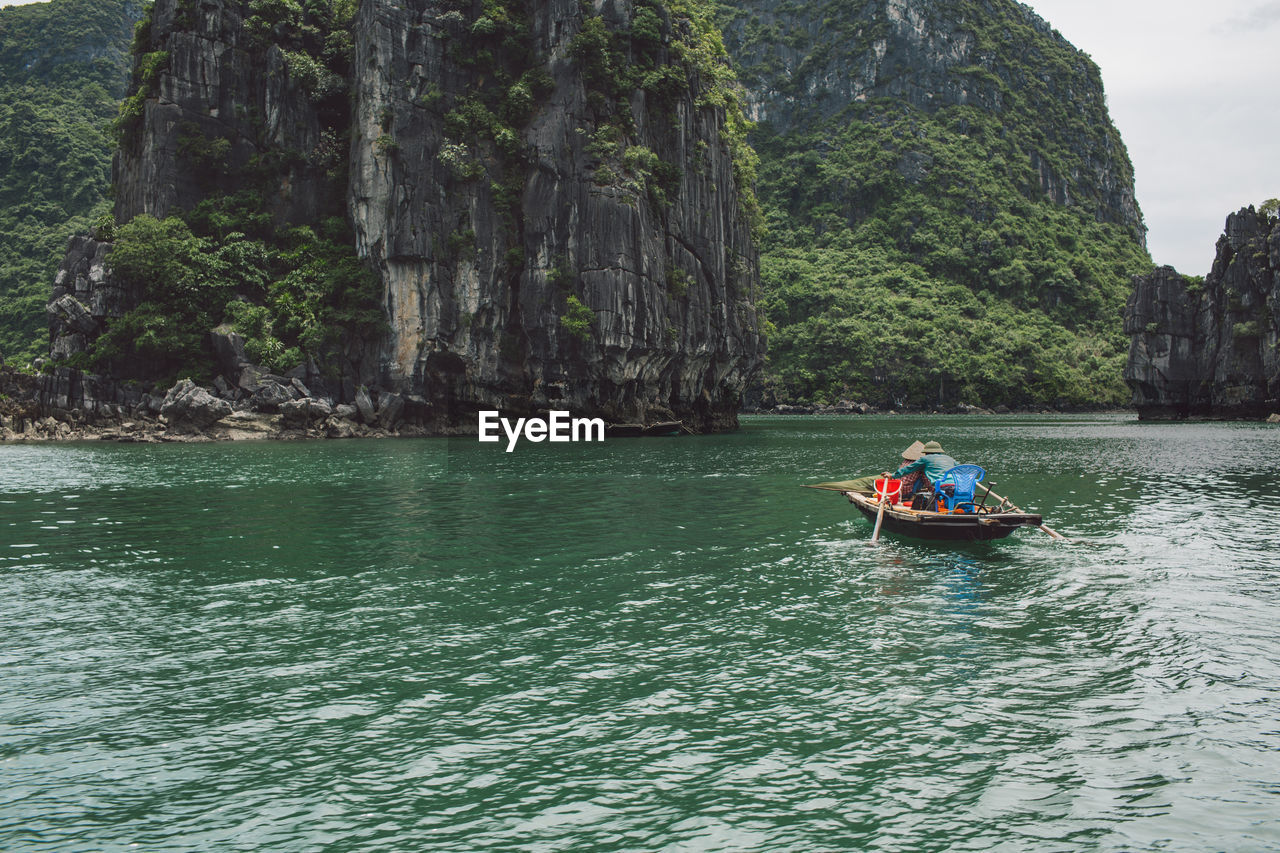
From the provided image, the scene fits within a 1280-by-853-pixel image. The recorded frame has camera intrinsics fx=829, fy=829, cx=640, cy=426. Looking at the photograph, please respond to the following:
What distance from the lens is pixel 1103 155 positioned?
149125mm

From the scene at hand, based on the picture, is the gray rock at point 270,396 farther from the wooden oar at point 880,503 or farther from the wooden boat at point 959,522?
the wooden boat at point 959,522

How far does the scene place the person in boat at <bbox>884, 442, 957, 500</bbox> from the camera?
56.2ft

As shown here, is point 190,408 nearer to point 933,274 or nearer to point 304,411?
point 304,411

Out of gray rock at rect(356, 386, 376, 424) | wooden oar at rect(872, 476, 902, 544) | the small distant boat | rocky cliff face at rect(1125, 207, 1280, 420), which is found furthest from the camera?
rocky cliff face at rect(1125, 207, 1280, 420)

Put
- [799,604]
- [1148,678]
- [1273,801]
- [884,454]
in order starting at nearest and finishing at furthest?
[1273,801], [1148,678], [799,604], [884,454]

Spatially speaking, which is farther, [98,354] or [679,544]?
[98,354]

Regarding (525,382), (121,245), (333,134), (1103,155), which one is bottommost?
(525,382)

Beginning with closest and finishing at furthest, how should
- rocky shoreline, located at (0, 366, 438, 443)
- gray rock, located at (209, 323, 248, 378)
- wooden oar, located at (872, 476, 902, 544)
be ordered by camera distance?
1. wooden oar, located at (872, 476, 902, 544)
2. rocky shoreline, located at (0, 366, 438, 443)
3. gray rock, located at (209, 323, 248, 378)

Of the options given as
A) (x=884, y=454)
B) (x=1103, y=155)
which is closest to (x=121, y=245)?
(x=884, y=454)

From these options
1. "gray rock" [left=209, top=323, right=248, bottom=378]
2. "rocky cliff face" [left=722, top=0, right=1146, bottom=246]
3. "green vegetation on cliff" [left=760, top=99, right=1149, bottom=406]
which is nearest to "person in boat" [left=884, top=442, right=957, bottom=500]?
"gray rock" [left=209, top=323, right=248, bottom=378]

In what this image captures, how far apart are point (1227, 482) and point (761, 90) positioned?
141 meters

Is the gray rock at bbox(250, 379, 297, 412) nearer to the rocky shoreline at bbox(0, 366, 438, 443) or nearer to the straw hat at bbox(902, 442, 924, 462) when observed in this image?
the rocky shoreline at bbox(0, 366, 438, 443)

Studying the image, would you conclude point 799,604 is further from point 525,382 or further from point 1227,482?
point 525,382

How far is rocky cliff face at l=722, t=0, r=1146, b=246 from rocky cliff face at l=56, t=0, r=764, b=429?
101 m
